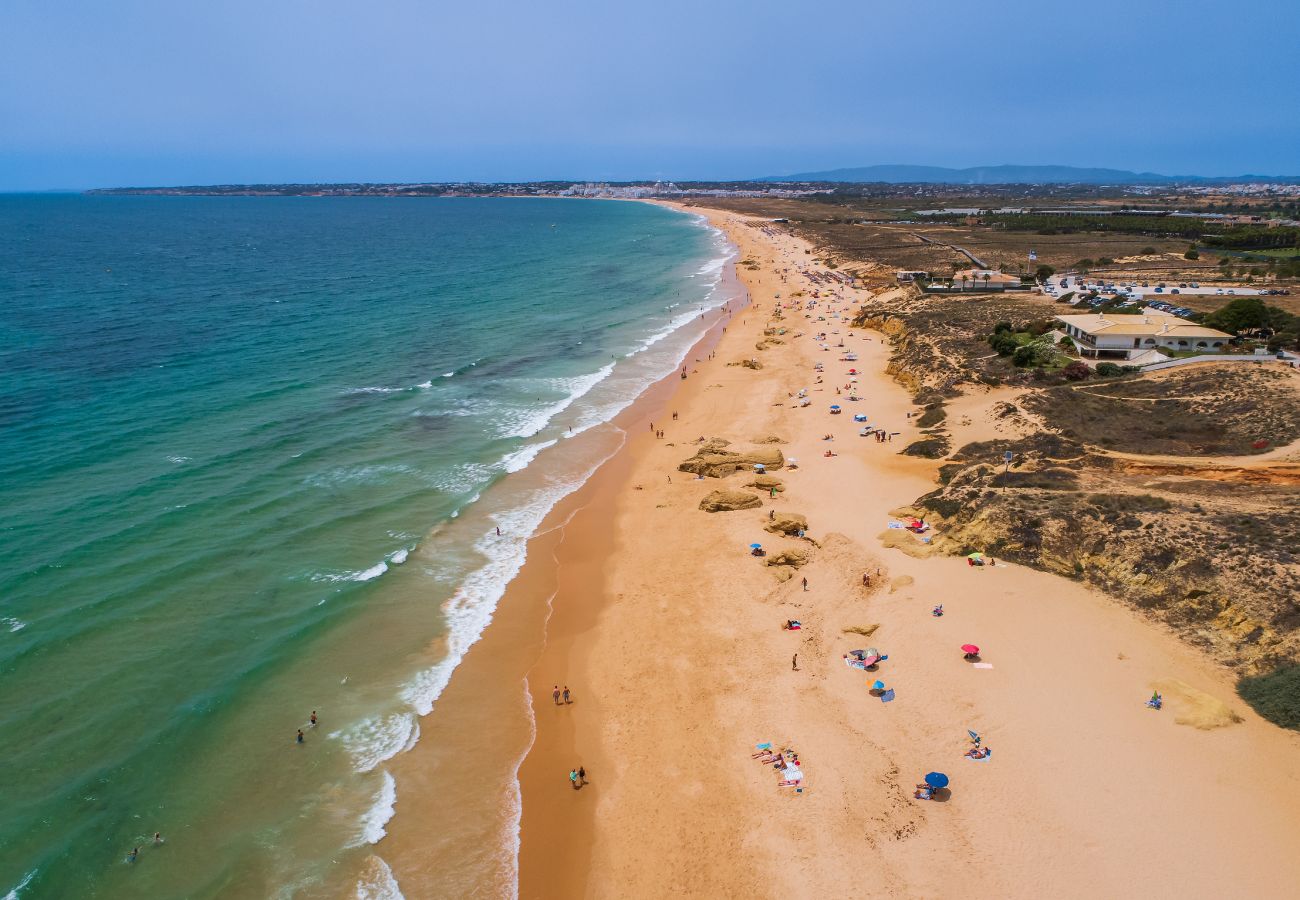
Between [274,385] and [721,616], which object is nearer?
[721,616]

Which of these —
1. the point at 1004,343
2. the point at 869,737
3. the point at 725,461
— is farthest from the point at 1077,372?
the point at 869,737

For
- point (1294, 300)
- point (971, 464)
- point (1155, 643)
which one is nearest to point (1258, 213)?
point (1294, 300)

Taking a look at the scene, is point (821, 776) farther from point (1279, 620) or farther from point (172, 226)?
point (172, 226)

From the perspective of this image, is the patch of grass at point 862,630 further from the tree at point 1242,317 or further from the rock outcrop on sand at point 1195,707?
the tree at point 1242,317

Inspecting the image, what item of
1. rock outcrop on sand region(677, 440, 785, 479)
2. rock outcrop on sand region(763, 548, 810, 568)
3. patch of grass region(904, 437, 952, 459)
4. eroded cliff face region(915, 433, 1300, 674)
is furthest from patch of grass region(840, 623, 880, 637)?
patch of grass region(904, 437, 952, 459)

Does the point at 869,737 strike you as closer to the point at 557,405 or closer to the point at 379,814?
the point at 379,814

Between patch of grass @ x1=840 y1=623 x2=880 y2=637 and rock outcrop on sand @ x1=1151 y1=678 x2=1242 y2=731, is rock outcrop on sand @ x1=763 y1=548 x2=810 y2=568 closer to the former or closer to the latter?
patch of grass @ x1=840 y1=623 x2=880 y2=637
